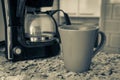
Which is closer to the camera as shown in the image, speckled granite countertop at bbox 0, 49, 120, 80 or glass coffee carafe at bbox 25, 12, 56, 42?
speckled granite countertop at bbox 0, 49, 120, 80

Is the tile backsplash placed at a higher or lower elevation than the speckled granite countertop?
higher

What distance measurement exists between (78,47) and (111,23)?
10.2 inches

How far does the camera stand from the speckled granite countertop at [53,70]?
0.50 meters

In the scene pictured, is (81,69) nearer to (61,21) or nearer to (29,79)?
(29,79)

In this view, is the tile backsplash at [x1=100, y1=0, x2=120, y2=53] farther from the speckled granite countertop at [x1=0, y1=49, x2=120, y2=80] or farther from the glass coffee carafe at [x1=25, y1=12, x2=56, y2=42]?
the glass coffee carafe at [x1=25, y1=12, x2=56, y2=42]

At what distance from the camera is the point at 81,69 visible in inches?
20.9

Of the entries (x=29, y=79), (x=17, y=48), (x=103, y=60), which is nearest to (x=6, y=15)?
(x=17, y=48)

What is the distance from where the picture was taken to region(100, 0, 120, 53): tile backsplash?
0.70 m

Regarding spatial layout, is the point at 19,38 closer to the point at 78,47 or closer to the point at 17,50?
the point at 17,50

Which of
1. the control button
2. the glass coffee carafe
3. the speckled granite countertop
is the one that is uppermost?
the glass coffee carafe

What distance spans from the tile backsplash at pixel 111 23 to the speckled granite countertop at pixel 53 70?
7 centimetres

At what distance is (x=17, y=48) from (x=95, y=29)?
0.81 feet

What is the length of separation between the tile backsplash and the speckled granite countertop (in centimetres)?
7

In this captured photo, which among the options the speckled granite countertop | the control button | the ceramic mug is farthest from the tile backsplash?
the control button
